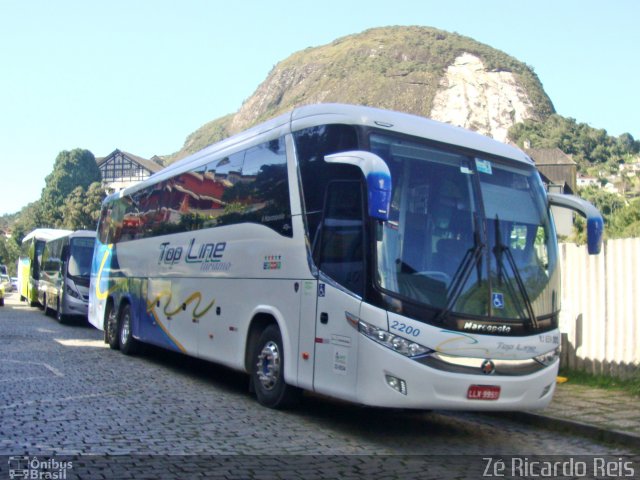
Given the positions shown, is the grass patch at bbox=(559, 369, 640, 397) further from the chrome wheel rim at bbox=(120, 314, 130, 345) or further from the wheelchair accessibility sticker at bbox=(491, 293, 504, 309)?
the chrome wheel rim at bbox=(120, 314, 130, 345)

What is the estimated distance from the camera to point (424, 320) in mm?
7484

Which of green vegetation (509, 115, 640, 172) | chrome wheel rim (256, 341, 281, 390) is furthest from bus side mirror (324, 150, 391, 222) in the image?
green vegetation (509, 115, 640, 172)

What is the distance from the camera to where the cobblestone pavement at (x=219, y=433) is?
664 centimetres

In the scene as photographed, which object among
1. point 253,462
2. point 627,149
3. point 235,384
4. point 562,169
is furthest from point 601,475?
point 627,149

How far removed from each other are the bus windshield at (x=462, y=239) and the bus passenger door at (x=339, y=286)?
1.32 ft

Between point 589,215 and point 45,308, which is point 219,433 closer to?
point 589,215

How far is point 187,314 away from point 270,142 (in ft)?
12.1

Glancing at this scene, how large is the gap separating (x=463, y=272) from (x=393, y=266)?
2.26 feet

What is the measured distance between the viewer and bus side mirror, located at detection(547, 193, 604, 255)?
866 centimetres

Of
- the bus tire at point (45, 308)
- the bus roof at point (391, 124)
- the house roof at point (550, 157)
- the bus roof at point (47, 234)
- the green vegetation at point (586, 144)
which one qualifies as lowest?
the bus tire at point (45, 308)

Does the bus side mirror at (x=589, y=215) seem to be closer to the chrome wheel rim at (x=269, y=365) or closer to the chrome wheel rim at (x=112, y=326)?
the chrome wheel rim at (x=269, y=365)

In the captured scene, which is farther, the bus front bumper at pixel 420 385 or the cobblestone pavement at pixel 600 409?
the cobblestone pavement at pixel 600 409

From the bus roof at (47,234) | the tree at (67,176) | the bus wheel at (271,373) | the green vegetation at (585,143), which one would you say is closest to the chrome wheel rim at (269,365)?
the bus wheel at (271,373)

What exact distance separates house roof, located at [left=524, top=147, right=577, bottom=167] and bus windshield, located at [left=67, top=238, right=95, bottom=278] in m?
118
